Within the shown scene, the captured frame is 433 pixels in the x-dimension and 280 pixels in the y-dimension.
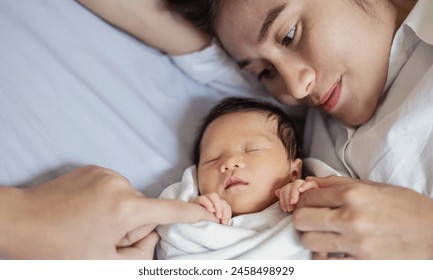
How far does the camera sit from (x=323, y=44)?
121 centimetres

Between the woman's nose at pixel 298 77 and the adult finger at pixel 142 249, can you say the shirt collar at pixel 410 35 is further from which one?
the adult finger at pixel 142 249

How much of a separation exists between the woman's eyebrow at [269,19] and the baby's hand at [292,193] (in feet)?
1.19

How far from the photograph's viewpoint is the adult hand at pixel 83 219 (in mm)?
1014

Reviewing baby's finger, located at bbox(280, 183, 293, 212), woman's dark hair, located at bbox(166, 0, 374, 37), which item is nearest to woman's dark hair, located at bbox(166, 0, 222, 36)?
woman's dark hair, located at bbox(166, 0, 374, 37)

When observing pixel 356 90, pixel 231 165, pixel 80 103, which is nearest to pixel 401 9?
pixel 356 90

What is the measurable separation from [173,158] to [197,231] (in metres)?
0.30

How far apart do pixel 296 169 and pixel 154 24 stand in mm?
541

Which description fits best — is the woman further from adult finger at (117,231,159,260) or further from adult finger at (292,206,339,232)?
adult finger at (117,231,159,260)

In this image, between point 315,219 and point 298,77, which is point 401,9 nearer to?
point 298,77

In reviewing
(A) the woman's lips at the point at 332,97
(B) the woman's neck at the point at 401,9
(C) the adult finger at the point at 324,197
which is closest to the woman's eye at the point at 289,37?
(A) the woman's lips at the point at 332,97

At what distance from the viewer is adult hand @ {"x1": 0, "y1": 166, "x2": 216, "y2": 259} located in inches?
39.9

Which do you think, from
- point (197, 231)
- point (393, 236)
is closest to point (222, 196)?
point (197, 231)

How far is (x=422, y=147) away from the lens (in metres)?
1.15

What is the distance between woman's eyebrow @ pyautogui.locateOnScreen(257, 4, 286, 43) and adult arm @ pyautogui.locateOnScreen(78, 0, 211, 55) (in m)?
0.28
